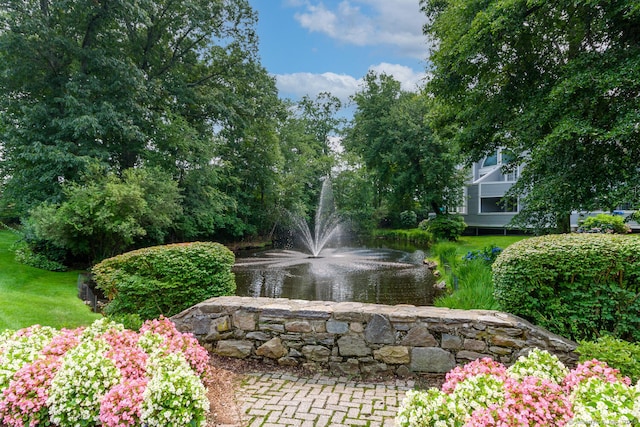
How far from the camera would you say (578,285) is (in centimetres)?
302

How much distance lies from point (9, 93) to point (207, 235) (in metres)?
9.01

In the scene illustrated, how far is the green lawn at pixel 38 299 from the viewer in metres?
4.42

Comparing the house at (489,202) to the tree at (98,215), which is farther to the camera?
the house at (489,202)

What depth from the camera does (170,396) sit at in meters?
2.10

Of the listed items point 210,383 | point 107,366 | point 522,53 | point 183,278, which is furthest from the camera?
point 522,53

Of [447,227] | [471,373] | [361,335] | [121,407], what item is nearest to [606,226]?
[447,227]

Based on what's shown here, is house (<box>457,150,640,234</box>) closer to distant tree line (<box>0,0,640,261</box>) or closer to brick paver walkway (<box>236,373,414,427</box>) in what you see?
distant tree line (<box>0,0,640,261</box>)

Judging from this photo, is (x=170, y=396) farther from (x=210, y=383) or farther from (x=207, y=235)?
(x=207, y=235)

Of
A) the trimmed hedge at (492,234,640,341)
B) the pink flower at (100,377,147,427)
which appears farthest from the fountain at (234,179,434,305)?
the pink flower at (100,377,147,427)

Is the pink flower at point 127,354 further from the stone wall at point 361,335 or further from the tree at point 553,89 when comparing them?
the tree at point 553,89

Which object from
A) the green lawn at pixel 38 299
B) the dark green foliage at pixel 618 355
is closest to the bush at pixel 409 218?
the green lawn at pixel 38 299

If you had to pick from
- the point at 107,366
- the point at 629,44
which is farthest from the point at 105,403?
the point at 629,44

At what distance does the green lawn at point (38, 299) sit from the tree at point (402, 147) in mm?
15635

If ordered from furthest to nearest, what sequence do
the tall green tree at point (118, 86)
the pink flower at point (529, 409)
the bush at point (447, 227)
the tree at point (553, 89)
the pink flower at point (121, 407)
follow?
the bush at point (447, 227)
the tall green tree at point (118, 86)
the tree at point (553, 89)
the pink flower at point (121, 407)
the pink flower at point (529, 409)
